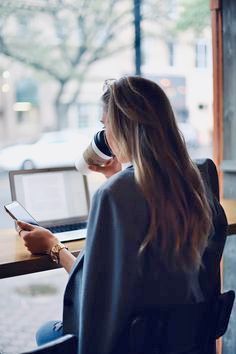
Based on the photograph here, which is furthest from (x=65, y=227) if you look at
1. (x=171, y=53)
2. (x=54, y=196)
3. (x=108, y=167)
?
(x=171, y=53)

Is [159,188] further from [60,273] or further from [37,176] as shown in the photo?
[60,273]

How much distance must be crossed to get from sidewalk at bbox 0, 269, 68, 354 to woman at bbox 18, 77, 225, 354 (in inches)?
50.8

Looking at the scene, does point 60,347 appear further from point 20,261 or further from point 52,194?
point 52,194

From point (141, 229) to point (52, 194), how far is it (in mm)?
887

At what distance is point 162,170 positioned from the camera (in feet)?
4.10

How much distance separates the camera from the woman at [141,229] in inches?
47.8

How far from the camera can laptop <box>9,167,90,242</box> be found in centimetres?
196

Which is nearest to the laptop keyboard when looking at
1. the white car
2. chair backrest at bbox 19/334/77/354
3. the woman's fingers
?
the woman's fingers

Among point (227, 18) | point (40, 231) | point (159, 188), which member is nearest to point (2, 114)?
point (40, 231)

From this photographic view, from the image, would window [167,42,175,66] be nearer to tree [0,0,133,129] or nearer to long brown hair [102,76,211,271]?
tree [0,0,133,129]

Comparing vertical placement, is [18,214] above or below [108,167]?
below

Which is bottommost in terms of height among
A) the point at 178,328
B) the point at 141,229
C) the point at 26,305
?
the point at 26,305

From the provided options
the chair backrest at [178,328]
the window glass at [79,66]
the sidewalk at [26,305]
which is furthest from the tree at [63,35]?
the chair backrest at [178,328]

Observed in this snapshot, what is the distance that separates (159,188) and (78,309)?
42 centimetres
